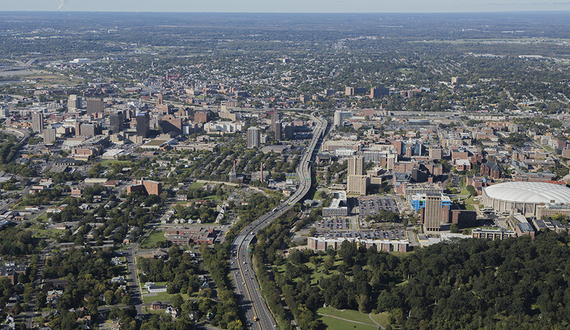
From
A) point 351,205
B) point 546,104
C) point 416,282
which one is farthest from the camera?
point 546,104

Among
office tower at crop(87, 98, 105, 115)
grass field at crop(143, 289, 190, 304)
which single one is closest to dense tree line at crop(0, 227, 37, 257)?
grass field at crop(143, 289, 190, 304)

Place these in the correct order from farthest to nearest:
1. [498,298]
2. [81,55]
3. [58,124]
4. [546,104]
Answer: [81,55] < [546,104] < [58,124] < [498,298]

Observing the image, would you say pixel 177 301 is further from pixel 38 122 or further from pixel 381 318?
pixel 38 122

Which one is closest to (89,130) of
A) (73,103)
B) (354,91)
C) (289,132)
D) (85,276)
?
(73,103)

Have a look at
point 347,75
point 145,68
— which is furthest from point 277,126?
point 145,68

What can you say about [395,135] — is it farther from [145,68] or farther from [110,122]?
[145,68]
